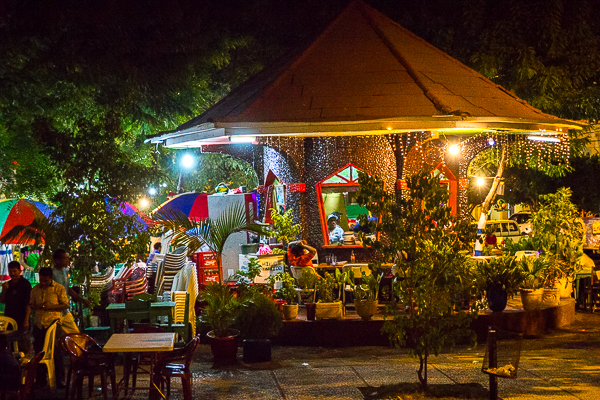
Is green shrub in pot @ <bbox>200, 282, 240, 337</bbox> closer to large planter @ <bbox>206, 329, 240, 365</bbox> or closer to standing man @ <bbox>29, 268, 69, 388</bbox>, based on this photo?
large planter @ <bbox>206, 329, 240, 365</bbox>

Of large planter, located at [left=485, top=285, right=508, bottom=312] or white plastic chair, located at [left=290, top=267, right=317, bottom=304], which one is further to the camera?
white plastic chair, located at [left=290, top=267, right=317, bottom=304]

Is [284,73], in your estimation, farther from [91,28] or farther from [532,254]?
[532,254]

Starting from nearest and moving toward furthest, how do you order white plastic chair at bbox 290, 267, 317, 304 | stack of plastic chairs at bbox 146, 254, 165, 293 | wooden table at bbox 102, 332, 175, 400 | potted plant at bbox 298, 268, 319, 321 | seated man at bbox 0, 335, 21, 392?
seated man at bbox 0, 335, 21, 392 < wooden table at bbox 102, 332, 175, 400 < potted plant at bbox 298, 268, 319, 321 < white plastic chair at bbox 290, 267, 317, 304 < stack of plastic chairs at bbox 146, 254, 165, 293

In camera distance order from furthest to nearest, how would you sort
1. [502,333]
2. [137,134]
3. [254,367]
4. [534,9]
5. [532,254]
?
[137,134]
[534,9]
[532,254]
[254,367]
[502,333]

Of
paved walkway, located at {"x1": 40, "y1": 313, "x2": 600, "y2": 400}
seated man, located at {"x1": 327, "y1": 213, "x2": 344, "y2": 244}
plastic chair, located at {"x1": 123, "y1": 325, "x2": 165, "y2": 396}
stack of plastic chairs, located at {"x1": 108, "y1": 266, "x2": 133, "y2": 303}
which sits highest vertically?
seated man, located at {"x1": 327, "y1": 213, "x2": 344, "y2": 244}

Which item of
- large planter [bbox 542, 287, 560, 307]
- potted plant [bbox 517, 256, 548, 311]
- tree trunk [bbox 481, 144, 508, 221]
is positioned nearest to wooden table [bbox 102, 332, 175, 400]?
potted plant [bbox 517, 256, 548, 311]

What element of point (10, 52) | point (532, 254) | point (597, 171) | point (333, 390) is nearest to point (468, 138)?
point (532, 254)

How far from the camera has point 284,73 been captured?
14.2m

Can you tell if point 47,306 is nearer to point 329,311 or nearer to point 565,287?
point 329,311

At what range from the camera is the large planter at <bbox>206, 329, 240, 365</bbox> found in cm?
1034

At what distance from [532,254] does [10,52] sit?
1153cm

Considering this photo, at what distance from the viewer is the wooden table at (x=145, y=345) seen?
6941mm

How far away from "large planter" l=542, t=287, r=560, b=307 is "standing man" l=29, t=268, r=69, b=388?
8680 mm

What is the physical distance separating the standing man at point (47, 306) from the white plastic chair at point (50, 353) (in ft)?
0.46
